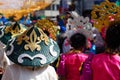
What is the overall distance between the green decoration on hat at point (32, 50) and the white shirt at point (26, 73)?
9 centimetres

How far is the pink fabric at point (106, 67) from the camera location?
13.1ft

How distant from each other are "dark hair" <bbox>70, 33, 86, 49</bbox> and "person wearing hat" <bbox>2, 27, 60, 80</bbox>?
6.26 ft

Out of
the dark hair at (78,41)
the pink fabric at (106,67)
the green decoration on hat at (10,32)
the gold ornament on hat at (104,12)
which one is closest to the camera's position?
the pink fabric at (106,67)

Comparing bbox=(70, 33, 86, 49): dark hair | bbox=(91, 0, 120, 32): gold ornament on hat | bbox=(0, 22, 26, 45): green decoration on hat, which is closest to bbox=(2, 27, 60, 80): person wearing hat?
bbox=(91, 0, 120, 32): gold ornament on hat

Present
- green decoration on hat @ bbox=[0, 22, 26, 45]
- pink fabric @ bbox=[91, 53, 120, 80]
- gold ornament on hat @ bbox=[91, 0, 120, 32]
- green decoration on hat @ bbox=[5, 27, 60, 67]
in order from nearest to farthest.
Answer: green decoration on hat @ bbox=[5, 27, 60, 67], pink fabric @ bbox=[91, 53, 120, 80], gold ornament on hat @ bbox=[91, 0, 120, 32], green decoration on hat @ bbox=[0, 22, 26, 45]

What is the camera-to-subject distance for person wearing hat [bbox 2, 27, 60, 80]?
3.72m

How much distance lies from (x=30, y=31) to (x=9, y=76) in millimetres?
440

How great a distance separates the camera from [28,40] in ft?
12.4

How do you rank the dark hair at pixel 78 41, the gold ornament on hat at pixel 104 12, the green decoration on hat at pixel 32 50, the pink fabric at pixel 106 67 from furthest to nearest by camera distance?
the dark hair at pixel 78 41 → the gold ornament on hat at pixel 104 12 → the pink fabric at pixel 106 67 → the green decoration on hat at pixel 32 50

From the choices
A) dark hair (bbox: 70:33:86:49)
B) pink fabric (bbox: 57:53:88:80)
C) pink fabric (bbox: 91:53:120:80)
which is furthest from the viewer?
dark hair (bbox: 70:33:86:49)

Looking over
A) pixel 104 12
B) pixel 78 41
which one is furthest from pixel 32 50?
pixel 78 41

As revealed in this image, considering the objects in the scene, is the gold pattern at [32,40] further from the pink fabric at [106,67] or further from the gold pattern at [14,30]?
A: the gold pattern at [14,30]

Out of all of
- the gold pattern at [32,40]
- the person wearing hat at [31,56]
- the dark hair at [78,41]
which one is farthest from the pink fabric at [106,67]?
the dark hair at [78,41]

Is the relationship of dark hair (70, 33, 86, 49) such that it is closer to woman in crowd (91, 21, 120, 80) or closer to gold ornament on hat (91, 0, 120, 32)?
gold ornament on hat (91, 0, 120, 32)
